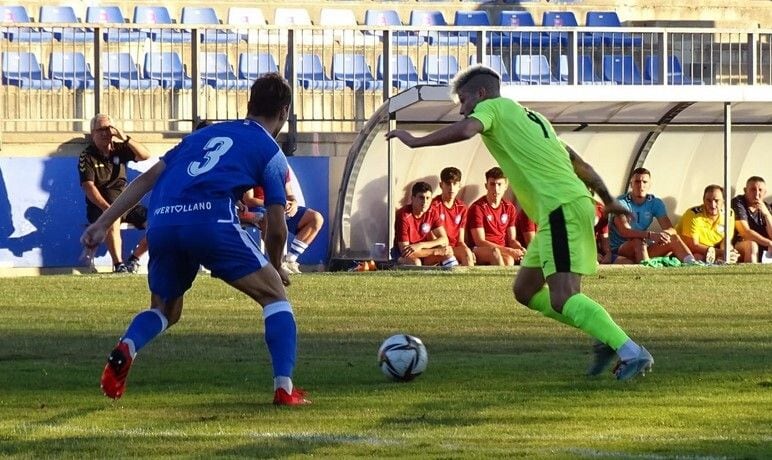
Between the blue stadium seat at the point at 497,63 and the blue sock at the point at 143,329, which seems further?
the blue stadium seat at the point at 497,63

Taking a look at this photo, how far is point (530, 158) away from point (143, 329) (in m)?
2.38

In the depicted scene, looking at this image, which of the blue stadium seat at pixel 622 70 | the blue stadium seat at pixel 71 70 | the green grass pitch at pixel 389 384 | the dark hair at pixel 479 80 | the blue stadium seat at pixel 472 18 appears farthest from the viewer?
the blue stadium seat at pixel 472 18

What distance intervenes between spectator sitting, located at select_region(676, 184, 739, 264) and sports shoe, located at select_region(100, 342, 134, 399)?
15.0 meters

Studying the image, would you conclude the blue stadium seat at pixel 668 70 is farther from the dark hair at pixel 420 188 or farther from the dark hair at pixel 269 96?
the dark hair at pixel 269 96

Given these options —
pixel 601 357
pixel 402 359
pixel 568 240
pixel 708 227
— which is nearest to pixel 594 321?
pixel 568 240

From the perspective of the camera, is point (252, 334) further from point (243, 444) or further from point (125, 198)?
point (243, 444)

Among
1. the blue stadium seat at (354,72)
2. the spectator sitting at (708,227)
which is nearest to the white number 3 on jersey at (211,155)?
the spectator sitting at (708,227)

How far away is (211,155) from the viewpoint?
812 cm

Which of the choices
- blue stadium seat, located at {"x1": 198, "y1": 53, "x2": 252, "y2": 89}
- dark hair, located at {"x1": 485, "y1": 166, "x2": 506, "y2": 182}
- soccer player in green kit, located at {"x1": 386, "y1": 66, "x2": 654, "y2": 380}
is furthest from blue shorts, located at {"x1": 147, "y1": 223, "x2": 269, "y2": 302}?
blue stadium seat, located at {"x1": 198, "y1": 53, "x2": 252, "y2": 89}

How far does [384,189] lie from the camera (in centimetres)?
2212

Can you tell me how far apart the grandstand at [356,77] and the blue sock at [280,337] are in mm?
13078

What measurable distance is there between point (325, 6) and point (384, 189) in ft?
25.2

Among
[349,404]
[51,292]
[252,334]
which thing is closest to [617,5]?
[51,292]

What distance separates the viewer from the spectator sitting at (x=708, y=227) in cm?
2195
